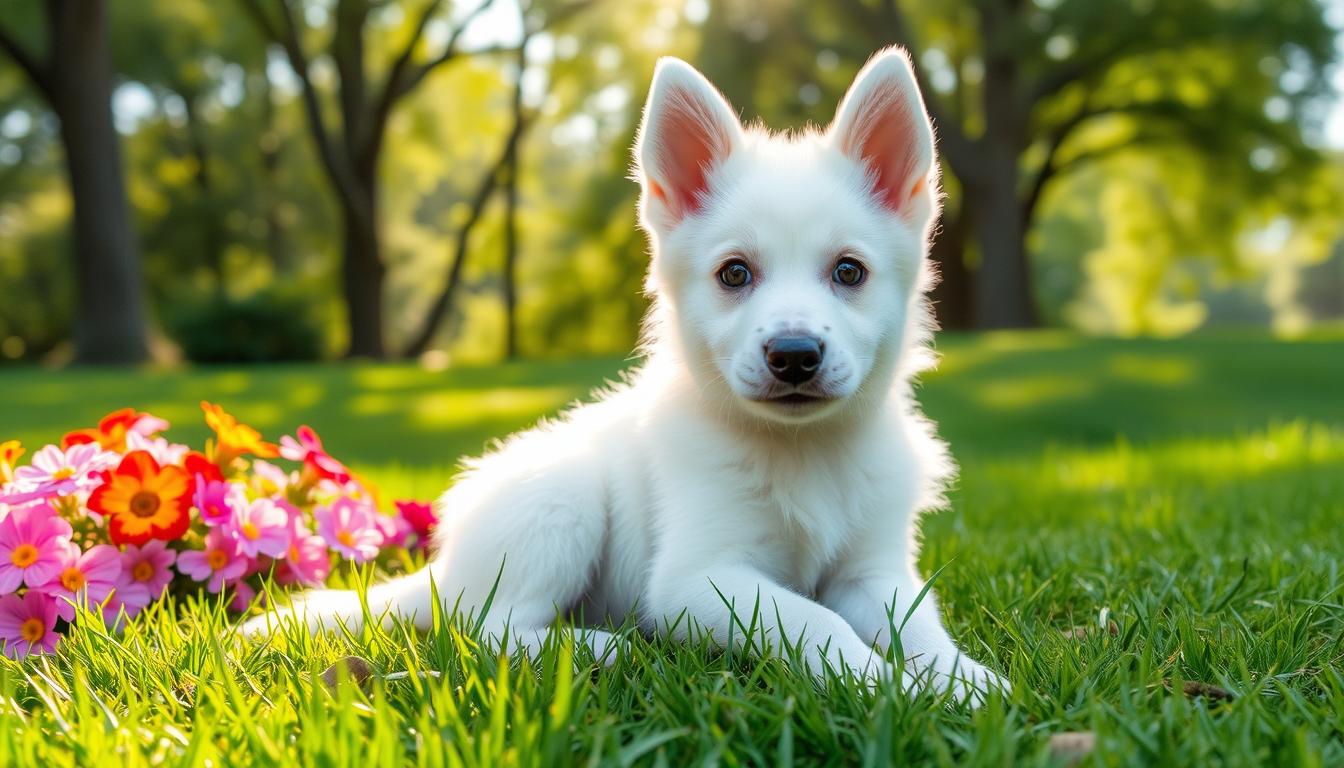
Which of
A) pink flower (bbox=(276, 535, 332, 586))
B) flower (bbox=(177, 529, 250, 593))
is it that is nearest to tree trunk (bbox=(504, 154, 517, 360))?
pink flower (bbox=(276, 535, 332, 586))

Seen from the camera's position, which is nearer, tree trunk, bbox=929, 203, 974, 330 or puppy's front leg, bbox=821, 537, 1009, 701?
puppy's front leg, bbox=821, 537, 1009, 701

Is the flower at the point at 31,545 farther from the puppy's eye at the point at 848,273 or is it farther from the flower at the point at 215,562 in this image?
the puppy's eye at the point at 848,273

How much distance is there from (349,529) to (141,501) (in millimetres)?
738

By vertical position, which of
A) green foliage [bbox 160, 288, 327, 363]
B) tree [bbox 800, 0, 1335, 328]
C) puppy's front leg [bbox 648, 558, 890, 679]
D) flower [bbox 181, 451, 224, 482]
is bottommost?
green foliage [bbox 160, 288, 327, 363]

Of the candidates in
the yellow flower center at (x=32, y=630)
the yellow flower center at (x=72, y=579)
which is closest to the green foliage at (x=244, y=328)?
the yellow flower center at (x=72, y=579)

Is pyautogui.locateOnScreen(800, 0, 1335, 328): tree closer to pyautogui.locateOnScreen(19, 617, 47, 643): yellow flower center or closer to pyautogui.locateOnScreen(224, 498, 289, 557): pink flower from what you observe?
pyautogui.locateOnScreen(224, 498, 289, 557): pink flower

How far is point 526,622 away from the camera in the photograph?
2867mm

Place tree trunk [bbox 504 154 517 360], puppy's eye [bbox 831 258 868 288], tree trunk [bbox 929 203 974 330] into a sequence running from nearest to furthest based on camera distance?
1. puppy's eye [bbox 831 258 868 288]
2. tree trunk [bbox 504 154 517 360]
3. tree trunk [bbox 929 203 974 330]

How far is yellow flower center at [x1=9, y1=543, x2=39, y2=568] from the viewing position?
2.94 metres

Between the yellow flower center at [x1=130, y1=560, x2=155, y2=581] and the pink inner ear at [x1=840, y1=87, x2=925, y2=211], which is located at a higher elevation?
the pink inner ear at [x1=840, y1=87, x2=925, y2=211]

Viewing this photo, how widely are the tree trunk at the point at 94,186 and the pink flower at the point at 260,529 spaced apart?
1542cm

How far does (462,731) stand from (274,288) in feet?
73.8

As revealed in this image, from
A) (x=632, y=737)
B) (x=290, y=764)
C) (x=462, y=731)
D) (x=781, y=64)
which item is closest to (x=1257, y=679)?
(x=632, y=737)

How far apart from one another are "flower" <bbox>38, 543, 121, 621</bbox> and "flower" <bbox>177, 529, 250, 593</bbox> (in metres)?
0.21
